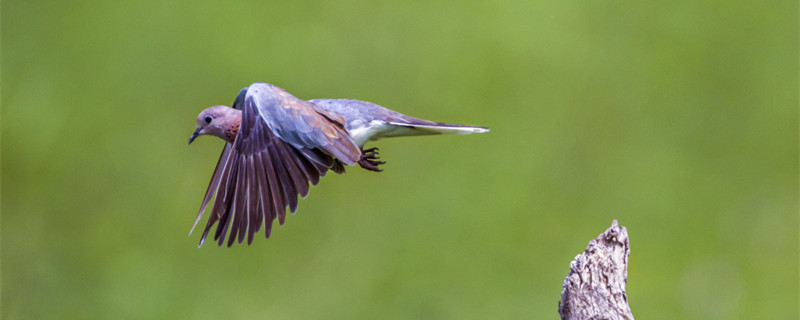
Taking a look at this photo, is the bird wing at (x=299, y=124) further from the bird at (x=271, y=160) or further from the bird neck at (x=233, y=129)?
the bird neck at (x=233, y=129)

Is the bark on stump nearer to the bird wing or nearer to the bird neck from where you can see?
the bird wing

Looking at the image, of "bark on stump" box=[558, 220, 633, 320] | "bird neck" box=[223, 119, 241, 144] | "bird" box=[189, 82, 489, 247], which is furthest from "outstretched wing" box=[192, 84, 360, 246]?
"bark on stump" box=[558, 220, 633, 320]

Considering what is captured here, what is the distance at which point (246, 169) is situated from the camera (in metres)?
2.67

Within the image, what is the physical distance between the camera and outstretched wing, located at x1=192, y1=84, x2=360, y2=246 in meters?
2.63

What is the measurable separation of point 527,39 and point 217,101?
5.90ft

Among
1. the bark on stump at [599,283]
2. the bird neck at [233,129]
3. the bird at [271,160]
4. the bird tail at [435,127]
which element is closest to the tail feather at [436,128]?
the bird tail at [435,127]

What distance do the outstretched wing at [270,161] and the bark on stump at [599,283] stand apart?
0.77 meters

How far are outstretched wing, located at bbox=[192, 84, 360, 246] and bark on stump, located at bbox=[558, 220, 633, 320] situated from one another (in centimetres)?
77

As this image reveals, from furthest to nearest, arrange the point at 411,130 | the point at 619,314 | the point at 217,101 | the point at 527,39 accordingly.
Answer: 1. the point at 527,39
2. the point at 217,101
3. the point at 411,130
4. the point at 619,314

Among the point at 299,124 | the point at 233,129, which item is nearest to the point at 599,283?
the point at 299,124

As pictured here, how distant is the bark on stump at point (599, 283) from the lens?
2.25 metres

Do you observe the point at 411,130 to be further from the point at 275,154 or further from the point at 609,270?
the point at 609,270

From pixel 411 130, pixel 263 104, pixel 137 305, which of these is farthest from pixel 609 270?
pixel 137 305

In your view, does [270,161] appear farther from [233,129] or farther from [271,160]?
[233,129]
